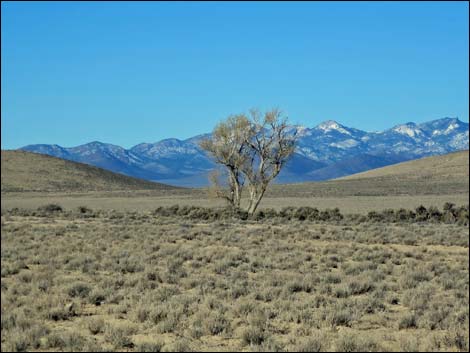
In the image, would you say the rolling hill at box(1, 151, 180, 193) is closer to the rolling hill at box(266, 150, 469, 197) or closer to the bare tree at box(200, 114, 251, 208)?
the rolling hill at box(266, 150, 469, 197)

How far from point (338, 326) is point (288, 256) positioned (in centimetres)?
859

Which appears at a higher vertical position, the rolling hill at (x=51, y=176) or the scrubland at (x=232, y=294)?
the rolling hill at (x=51, y=176)

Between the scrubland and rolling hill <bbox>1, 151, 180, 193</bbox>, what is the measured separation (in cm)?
7601

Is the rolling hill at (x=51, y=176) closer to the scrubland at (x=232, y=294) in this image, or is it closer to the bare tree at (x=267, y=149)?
the bare tree at (x=267, y=149)

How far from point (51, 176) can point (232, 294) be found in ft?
347

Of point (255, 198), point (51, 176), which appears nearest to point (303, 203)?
point (255, 198)

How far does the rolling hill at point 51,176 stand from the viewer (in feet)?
332

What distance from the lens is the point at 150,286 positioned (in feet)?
45.4

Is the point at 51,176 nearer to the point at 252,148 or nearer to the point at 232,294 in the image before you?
the point at 252,148

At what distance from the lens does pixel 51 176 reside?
11275 cm

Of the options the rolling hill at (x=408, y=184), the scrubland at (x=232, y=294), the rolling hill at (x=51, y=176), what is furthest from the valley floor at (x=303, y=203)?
the scrubland at (x=232, y=294)

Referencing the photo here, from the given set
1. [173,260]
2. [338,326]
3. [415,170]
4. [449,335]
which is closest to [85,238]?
[173,260]

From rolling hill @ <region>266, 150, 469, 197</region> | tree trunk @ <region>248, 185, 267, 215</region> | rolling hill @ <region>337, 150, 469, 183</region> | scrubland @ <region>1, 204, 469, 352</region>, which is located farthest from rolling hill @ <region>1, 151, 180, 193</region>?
scrubland @ <region>1, 204, 469, 352</region>

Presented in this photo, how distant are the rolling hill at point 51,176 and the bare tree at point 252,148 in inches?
2284
